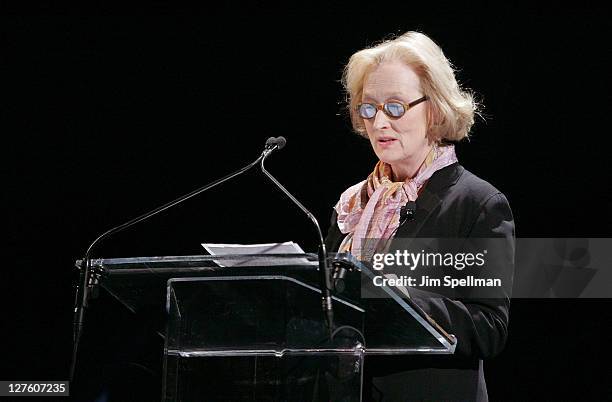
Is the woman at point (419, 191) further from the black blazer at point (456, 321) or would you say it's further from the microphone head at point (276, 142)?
the microphone head at point (276, 142)

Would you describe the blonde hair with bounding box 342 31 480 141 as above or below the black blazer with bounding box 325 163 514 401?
above

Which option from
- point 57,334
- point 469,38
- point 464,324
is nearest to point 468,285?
point 464,324

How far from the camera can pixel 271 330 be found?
1710 millimetres

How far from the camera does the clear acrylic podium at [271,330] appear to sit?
66.0 inches

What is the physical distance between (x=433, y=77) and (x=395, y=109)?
0.14 m

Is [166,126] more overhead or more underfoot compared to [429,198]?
more overhead

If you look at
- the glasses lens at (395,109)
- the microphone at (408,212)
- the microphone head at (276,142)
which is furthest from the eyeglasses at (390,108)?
the microphone head at (276,142)

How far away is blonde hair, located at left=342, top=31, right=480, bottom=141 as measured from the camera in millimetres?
2408

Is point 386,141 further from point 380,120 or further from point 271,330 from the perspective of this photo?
point 271,330

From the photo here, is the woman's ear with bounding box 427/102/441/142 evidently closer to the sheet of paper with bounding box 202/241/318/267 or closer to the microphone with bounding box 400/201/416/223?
the microphone with bounding box 400/201/416/223

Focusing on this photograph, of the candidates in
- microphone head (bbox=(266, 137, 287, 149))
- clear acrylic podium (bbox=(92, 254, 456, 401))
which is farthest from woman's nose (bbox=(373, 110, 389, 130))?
clear acrylic podium (bbox=(92, 254, 456, 401))

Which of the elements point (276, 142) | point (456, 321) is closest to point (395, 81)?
point (276, 142)

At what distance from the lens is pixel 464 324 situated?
1953 millimetres

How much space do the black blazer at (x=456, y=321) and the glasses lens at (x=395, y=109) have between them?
25 centimetres
